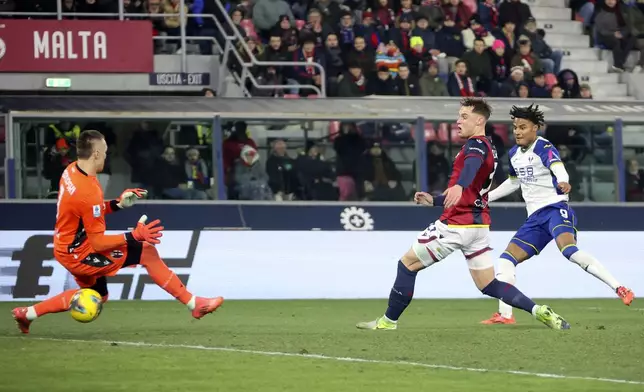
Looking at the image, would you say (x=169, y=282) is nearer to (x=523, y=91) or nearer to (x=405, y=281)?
(x=405, y=281)

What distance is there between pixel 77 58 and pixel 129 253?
405 inches

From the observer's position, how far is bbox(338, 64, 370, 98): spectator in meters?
23.3

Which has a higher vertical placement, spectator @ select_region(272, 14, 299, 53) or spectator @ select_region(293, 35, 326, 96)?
spectator @ select_region(272, 14, 299, 53)

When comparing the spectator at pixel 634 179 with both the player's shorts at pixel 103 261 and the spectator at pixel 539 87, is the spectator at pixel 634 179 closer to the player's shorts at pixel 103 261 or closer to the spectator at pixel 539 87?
the spectator at pixel 539 87

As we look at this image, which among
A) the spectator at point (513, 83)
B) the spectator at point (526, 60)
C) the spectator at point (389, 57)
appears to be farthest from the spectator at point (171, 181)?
the spectator at point (526, 60)

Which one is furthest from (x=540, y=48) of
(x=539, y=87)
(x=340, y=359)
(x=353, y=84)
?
(x=340, y=359)

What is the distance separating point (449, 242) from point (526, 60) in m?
14.0

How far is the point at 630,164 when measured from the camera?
21.0m

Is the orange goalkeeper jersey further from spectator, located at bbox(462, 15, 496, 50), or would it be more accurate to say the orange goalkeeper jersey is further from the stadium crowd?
spectator, located at bbox(462, 15, 496, 50)

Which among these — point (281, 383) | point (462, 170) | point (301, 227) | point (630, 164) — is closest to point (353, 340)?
point (462, 170)

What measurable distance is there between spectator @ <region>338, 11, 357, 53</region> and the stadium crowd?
18mm

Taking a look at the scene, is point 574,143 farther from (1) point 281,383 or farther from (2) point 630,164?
(1) point 281,383

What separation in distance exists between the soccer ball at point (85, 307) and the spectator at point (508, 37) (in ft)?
49.7

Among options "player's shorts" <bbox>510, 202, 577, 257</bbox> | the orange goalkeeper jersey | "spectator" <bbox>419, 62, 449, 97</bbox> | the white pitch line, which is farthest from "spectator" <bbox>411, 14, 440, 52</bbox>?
the white pitch line
